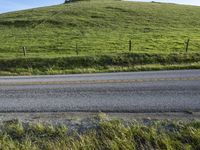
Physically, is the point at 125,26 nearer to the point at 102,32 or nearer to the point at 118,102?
the point at 102,32

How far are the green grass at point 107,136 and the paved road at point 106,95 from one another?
1793mm

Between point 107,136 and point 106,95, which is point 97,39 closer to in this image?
point 106,95

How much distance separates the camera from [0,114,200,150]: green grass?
7.16 m

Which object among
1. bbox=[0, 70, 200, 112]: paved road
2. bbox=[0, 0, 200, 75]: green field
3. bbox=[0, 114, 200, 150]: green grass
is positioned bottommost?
bbox=[0, 0, 200, 75]: green field

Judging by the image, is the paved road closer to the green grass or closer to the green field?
the green grass

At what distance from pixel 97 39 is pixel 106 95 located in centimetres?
2708

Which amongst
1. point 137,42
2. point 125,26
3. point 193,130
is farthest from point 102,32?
point 193,130

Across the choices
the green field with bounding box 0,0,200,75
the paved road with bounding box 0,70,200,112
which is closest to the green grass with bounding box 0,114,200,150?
the paved road with bounding box 0,70,200,112

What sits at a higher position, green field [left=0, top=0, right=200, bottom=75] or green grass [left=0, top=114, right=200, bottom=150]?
green grass [left=0, top=114, right=200, bottom=150]

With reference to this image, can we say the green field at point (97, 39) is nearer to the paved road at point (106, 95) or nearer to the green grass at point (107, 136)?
the paved road at point (106, 95)

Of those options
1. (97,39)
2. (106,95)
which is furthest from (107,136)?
Result: (97,39)

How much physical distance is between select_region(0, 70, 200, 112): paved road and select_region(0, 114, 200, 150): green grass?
179cm

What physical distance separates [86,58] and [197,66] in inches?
268

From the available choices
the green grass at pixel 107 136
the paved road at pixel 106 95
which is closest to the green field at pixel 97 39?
the paved road at pixel 106 95
